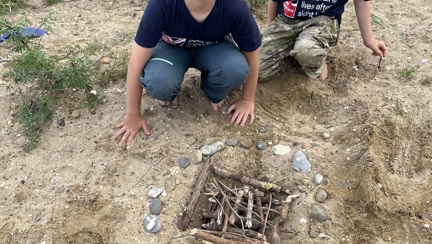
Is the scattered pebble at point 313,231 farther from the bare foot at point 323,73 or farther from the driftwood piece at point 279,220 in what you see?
the bare foot at point 323,73

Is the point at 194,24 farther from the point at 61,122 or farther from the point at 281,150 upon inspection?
the point at 61,122

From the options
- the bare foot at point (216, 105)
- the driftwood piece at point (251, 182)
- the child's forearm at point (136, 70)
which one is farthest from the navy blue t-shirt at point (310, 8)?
the driftwood piece at point (251, 182)

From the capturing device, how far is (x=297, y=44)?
329 cm

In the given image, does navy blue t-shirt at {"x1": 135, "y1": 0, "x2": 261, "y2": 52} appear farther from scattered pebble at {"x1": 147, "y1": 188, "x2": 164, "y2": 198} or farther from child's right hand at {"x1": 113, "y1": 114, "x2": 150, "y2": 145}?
scattered pebble at {"x1": 147, "y1": 188, "x2": 164, "y2": 198}

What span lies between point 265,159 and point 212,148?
35 centimetres

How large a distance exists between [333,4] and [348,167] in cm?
144

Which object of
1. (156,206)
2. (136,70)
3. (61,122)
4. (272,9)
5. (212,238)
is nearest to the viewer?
(212,238)

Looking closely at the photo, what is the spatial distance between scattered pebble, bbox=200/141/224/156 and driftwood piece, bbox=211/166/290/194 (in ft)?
0.53

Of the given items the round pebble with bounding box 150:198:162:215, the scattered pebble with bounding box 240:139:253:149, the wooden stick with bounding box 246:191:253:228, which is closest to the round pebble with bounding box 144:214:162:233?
the round pebble with bounding box 150:198:162:215

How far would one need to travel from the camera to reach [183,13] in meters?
2.49

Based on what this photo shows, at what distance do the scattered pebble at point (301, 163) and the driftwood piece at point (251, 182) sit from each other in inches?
7.3

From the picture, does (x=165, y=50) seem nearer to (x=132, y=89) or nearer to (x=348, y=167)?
(x=132, y=89)

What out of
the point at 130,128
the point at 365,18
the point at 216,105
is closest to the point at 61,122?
the point at 130,128

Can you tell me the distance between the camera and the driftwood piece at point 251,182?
2.44m
